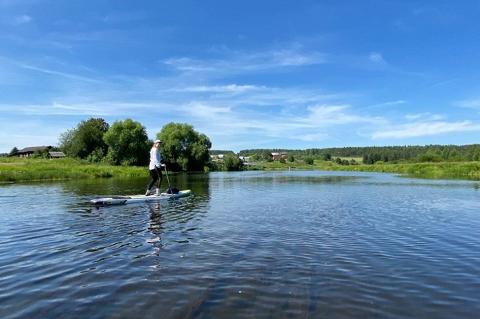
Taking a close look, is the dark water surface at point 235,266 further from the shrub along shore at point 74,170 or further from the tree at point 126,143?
the tree at point 126,143

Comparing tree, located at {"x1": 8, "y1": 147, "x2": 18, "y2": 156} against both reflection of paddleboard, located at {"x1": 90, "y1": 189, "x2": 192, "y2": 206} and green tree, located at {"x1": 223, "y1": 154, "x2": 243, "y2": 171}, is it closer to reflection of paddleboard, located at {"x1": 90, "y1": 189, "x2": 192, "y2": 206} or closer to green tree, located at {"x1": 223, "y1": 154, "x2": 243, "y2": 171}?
green tree, located at {"x1": 223, "y1": 154, "x2": 243, "y2": 171}

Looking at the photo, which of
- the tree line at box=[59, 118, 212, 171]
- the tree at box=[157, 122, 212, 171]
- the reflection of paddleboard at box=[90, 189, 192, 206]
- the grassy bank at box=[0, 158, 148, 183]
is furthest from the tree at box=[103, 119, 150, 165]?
the reflection of paddleboard at box=[90, 189, 192, 206]

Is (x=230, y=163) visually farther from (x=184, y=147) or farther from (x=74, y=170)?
(x=74, y=170)

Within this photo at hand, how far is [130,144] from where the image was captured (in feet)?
348

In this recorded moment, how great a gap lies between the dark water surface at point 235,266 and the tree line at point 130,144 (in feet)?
283

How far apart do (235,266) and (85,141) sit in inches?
4345

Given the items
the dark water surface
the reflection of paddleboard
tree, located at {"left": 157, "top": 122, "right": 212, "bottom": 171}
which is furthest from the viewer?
tree, located at {"left": 157, "top": 122, "right": 212, "bottom": 171}

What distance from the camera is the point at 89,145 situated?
375ft

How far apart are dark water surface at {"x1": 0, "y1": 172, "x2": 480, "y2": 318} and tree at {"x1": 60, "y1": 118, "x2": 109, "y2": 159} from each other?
95625mm

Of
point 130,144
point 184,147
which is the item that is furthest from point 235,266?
point 184,147

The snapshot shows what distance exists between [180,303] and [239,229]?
9.41 meters

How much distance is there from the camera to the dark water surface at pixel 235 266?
8500mm

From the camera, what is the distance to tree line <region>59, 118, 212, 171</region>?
10600 cm

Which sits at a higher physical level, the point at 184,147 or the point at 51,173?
the point at 184,147
